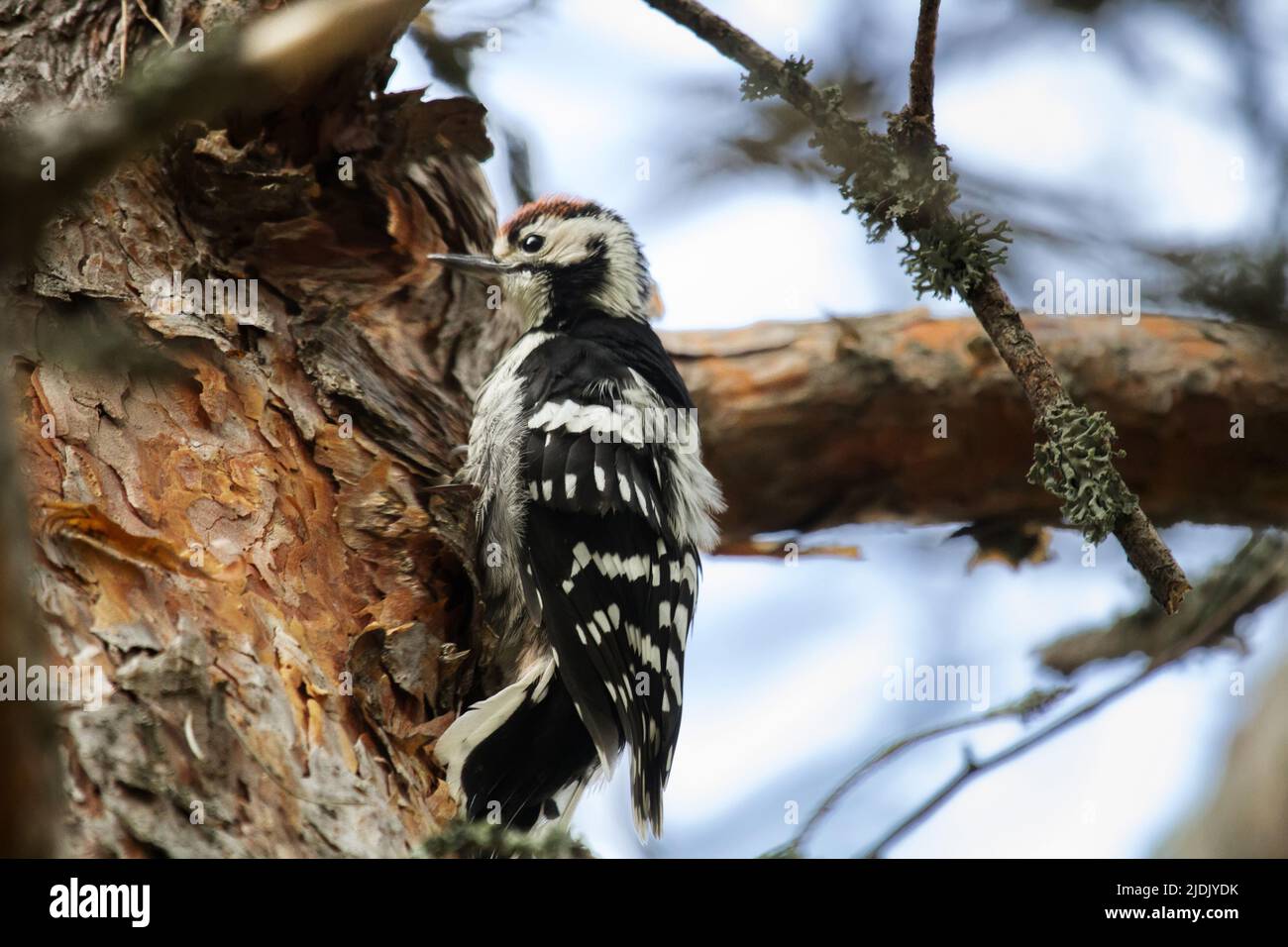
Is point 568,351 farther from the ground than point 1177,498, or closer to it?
farther from the ground

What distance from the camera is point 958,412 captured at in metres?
3.84

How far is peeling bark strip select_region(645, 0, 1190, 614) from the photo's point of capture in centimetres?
222

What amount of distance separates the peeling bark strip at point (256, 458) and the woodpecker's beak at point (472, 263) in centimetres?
8

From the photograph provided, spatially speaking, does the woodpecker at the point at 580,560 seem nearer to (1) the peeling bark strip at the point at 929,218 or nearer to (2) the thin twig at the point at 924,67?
(1) the peeling bark strip at the point at 929,218

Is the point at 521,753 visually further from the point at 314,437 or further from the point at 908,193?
the point at 908,193

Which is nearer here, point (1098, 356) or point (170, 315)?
point (170, 315)

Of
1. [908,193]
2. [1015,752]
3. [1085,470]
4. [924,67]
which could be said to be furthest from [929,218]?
[1015,752]

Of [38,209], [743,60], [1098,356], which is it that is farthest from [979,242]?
[38,209]

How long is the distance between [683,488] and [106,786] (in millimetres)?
1794

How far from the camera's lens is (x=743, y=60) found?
2570mm

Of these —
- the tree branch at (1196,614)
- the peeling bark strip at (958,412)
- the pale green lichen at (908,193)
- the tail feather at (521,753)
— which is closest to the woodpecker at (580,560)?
the tail feather at (521,753)

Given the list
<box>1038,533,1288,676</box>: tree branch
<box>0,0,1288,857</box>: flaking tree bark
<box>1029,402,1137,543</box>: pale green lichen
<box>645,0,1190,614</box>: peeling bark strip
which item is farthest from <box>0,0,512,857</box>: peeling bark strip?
<box>1038,533,1288,676</box>: tree branch

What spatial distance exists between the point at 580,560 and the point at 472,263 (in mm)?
1013
